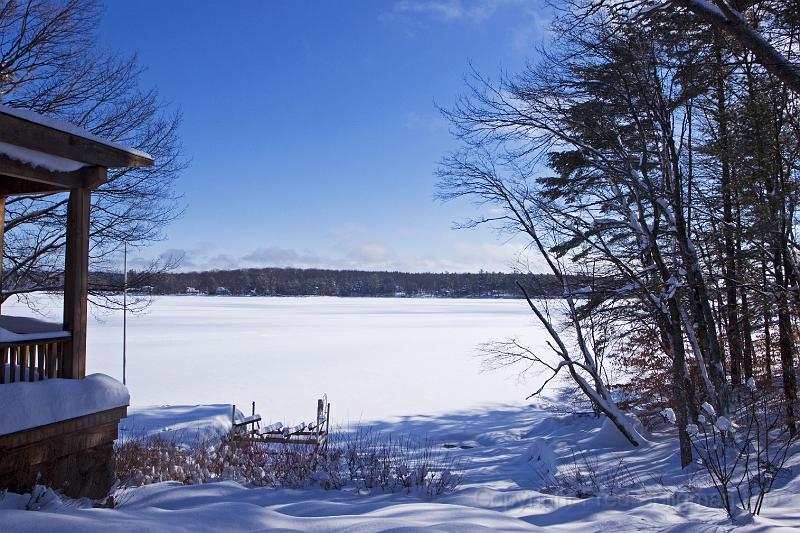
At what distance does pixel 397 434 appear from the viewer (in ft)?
47.8

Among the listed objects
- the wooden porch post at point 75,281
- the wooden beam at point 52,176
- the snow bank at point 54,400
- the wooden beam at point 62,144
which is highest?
the wooden beam at point 62,144

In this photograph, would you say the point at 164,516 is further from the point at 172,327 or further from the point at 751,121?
the point at 172,327

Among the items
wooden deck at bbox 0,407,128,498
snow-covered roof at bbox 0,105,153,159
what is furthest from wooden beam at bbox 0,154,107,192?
wooden deck at bbox 0,407,128,498

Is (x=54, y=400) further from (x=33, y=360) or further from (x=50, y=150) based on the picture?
(x=50, y=150)

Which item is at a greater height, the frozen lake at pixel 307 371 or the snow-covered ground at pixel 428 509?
the snow-covered ground at pixel 428 509

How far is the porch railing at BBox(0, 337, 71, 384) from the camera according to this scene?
15.8 ft

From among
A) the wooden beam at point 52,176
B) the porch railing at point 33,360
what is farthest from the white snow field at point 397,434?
the wooden beam at point 52,176

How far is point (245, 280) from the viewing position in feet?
465

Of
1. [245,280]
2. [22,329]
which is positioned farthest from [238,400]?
[245,280]

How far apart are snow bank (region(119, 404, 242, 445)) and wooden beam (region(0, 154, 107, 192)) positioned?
311 inches

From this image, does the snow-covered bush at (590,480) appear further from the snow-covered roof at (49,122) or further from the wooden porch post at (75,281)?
the snow-covered roof at (49,122)

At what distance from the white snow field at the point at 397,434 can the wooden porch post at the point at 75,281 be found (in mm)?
1402

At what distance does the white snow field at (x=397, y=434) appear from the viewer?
405cm

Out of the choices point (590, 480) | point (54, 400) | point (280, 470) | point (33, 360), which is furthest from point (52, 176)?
point (590, 480)
